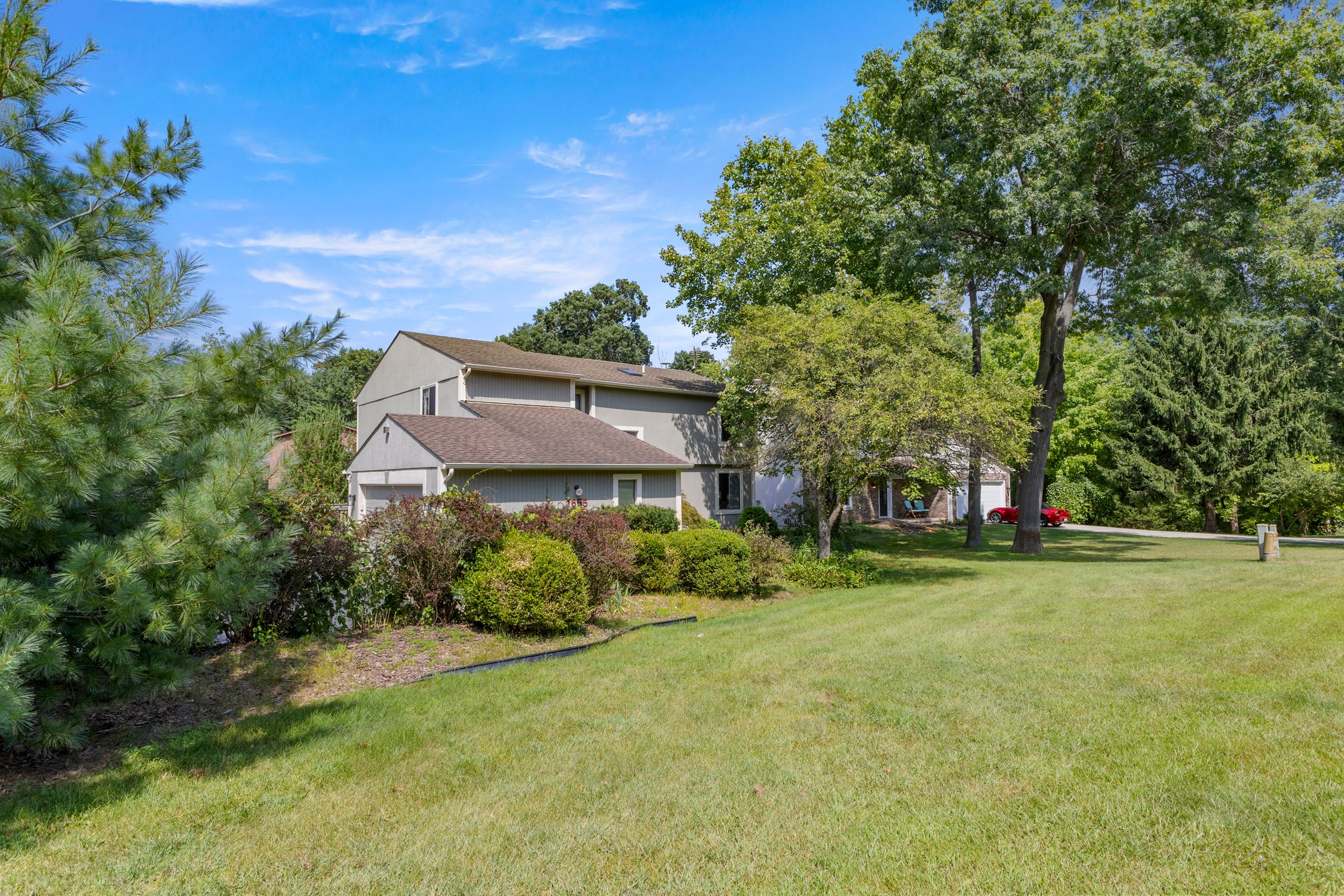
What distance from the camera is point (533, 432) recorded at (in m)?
19.0

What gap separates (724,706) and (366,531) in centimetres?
514

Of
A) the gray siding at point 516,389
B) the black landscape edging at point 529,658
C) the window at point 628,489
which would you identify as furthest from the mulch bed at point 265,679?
the gray siding at point 516,389

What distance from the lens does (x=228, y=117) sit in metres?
5.79

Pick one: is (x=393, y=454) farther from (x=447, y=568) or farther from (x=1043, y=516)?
(x=1043, y=516)

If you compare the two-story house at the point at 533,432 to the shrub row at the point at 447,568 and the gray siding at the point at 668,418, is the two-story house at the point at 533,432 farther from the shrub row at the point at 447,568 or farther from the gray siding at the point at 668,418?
the shrub row at the point at 447,568

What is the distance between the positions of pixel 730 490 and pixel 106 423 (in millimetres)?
23299

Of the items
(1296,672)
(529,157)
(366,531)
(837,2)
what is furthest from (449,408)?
(1296,672)

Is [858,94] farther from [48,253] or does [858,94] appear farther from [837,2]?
[48,253]

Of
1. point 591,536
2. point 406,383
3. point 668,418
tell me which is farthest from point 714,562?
point 406,383

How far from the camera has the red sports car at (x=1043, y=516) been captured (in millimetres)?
32625

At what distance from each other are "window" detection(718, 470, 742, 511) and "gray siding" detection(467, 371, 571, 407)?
7318 millimetres

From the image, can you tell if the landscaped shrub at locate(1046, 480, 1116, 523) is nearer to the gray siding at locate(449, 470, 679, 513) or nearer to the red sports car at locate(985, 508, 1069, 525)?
the red sports car at locate(985, 508, 1069, 525)

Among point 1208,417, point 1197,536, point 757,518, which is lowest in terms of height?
point 1197,536

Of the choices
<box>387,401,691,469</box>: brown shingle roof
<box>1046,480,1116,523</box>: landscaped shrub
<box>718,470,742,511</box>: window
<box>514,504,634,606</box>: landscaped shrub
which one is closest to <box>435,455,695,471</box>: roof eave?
<box>387,401,691,469</box>: brown shingle roof
